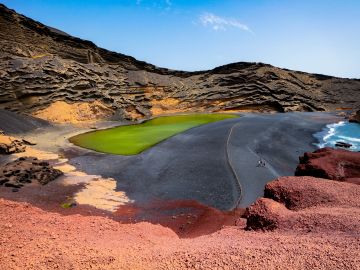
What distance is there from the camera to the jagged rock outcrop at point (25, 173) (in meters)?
16.4

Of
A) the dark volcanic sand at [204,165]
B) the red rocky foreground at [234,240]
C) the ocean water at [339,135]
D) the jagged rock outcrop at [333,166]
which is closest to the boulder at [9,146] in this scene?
the dark volcanic sand at [204,165]

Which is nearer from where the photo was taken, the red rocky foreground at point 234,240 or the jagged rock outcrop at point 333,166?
the red rocky foreground at point 234,240

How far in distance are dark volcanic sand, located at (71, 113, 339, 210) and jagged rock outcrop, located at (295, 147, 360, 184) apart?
3.45 metres

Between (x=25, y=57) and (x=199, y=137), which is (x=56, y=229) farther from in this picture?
(x=25, y=57)

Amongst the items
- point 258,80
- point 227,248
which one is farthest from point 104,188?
point 258,80

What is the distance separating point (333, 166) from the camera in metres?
12.9

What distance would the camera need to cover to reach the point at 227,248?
6.89 meters

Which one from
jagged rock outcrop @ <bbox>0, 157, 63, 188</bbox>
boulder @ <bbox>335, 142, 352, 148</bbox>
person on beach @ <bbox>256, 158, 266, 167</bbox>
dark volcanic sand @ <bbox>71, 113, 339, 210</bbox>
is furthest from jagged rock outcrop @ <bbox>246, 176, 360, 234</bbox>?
boulder @ <bbox>335, 142, 352, 148</bbox>

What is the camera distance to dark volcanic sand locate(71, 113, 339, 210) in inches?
655

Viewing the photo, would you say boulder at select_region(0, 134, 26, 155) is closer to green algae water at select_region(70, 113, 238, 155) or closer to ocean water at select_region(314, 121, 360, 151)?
green algae water at select_region(70, 113, 238, 155)

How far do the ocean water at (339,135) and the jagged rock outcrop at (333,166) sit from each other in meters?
15.8

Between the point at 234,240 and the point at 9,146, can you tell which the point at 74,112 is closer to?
the point at 9,146

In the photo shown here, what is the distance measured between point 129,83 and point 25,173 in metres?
35.2

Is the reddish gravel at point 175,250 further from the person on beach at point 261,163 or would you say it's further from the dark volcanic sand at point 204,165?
the person on beach at point 261,163
